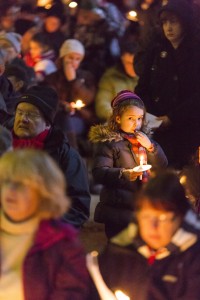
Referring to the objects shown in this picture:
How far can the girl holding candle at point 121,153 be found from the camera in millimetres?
5340

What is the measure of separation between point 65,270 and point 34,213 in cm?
34

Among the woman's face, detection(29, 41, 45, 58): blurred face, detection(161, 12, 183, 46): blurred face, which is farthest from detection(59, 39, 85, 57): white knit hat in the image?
the woman's face

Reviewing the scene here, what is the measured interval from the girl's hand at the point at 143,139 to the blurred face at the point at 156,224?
1.70 m

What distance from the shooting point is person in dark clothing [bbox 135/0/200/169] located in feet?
20.4

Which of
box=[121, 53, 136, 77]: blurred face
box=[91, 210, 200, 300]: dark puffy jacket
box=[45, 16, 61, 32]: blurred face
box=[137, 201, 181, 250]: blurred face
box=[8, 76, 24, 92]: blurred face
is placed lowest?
box=[45, 16, 61, 32]: blurred face

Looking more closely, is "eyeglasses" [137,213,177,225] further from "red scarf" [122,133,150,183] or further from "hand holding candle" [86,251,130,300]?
"red scarf" [122,133,150,183]

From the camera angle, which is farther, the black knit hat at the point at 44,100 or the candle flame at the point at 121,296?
the black knit hat at the point at 44,100

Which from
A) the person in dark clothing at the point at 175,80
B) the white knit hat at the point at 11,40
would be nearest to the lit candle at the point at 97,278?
the person in dark clothing at the point at 175,80

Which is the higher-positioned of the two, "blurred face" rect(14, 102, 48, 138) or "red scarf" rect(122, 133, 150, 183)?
"blurred face" rect(14, 102, 48, 138)

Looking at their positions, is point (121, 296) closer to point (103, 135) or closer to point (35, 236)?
point (35, 236)

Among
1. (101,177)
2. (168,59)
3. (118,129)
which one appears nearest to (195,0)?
(168,59)

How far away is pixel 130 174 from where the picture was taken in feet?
16.9

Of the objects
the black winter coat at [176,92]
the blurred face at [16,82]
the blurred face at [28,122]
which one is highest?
the blurred face at [28,122]

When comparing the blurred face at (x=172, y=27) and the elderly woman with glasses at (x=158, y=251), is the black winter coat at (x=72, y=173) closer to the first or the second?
the elderly woman with glasses at (x=158, y=251)
